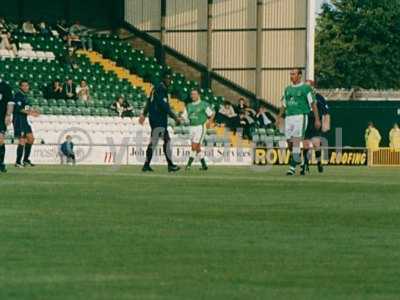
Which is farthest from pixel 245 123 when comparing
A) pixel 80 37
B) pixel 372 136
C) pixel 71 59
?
pixel 80 37

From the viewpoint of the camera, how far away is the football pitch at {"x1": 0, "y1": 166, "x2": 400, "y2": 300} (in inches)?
409

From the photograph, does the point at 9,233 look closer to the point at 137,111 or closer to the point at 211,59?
the point at 137,111

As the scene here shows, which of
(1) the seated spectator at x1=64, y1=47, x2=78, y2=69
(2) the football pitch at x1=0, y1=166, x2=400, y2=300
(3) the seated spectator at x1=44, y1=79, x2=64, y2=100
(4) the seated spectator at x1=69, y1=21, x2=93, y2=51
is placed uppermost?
(4) the seated spectator at x1=69, y1=21, x2=93, y2=51

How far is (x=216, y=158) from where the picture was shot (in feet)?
153

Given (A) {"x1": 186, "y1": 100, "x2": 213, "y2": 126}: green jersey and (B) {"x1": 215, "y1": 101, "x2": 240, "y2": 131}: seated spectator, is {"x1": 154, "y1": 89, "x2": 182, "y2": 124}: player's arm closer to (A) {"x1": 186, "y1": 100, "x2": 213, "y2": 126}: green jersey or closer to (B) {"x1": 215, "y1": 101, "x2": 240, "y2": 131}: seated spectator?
(A) {"x1": 186, "y1": 100, "x2": 213, "y2": 126}: green jersey

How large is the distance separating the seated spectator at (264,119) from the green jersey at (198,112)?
550 inches

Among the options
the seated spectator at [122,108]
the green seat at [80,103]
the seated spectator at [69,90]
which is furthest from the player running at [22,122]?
the seated spectator at [122,108]

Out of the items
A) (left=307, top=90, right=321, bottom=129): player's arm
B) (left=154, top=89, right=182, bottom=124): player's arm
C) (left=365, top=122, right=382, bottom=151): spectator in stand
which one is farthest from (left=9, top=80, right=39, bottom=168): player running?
(left=365, top=122, right=382, bottom=151): spectator in stand

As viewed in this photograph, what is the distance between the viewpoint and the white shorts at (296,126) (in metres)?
31.9

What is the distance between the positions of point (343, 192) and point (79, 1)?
36304 mm

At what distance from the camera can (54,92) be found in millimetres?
47562

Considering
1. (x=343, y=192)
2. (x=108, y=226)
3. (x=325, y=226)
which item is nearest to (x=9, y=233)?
(x=108, y=226)

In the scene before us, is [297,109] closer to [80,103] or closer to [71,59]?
[80,103]

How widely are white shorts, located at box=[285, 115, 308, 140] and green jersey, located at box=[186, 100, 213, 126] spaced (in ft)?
17.2
